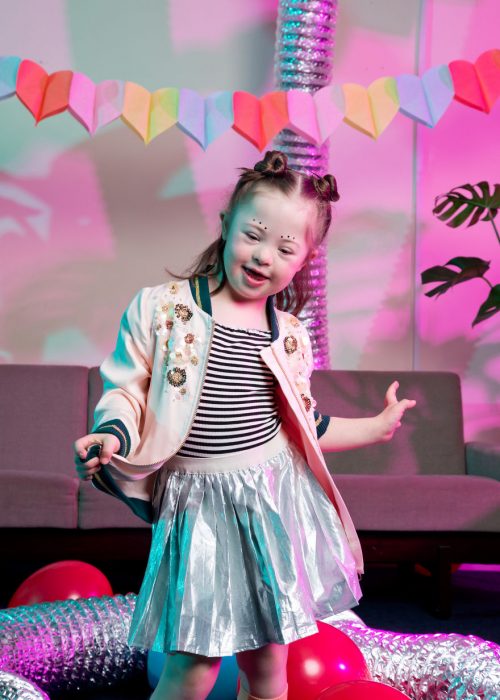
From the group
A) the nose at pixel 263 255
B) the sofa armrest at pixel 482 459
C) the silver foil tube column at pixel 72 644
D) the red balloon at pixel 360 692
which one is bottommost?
the silver foil tube column at pixel 72 644

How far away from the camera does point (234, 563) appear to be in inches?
61.9

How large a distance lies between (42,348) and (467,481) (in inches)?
74.0

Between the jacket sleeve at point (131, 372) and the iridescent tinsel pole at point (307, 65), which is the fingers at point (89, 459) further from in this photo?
the iridescent tinsel pole at point (307, 65)

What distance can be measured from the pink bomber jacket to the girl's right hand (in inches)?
1.4

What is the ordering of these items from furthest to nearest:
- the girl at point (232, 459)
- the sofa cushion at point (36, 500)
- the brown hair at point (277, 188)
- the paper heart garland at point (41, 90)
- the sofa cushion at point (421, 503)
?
the paper heart garland at point (41, 90), the sofa cushion at point (421, 503), the sofa cushion at point (36, 500), the brown hair at point (277, 188), the girl at point (232, 459)

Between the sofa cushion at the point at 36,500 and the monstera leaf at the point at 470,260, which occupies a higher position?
the monstera leaf at the point at 470,260

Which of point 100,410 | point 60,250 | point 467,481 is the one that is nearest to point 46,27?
point 60,250

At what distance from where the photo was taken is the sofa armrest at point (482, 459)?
3416 mm

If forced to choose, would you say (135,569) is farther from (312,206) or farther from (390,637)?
(312,206)

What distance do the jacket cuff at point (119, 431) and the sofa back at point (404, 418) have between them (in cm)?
208

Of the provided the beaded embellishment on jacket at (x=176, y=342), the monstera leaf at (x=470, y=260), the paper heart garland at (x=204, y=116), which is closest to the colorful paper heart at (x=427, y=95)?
the monstera leaf at (x=470, y=260)

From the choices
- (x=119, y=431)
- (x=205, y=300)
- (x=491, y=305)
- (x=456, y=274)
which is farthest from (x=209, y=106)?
(x=119, y=431)

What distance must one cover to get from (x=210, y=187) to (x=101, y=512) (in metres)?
1.64

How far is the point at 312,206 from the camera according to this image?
5.48 ft
